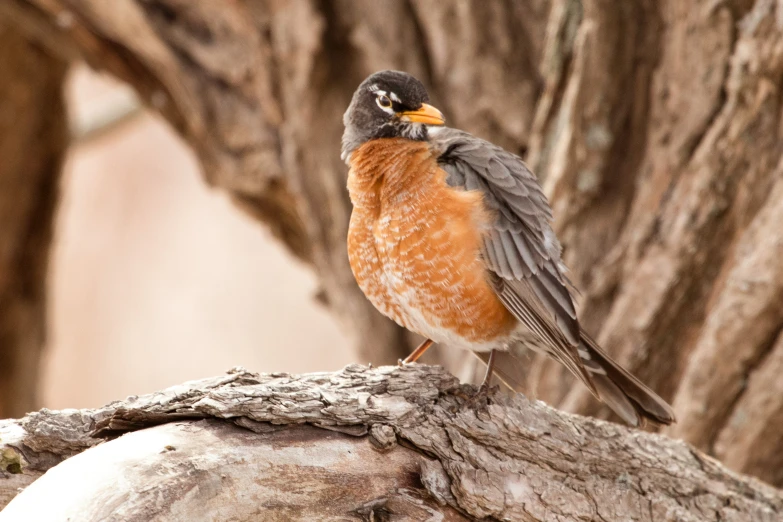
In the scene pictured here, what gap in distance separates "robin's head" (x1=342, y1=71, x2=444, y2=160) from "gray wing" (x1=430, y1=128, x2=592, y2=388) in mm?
133

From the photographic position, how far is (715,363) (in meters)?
4.08

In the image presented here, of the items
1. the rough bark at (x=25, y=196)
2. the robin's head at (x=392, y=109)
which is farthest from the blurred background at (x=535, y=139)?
the robin's head at (x=392, y=109)

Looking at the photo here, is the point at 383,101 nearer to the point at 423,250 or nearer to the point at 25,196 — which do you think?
the point at 423,250

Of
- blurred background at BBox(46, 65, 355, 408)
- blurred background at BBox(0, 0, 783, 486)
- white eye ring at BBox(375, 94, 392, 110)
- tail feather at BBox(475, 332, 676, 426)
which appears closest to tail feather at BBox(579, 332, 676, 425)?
tail feather at BBox(475, 332, 676, 426)

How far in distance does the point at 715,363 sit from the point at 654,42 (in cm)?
161

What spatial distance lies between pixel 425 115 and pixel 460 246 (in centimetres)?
64

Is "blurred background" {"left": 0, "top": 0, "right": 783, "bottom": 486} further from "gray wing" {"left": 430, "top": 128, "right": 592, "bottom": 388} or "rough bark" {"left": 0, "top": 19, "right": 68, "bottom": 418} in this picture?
"gray wing" {"left": 430, "top": 128, "right": 592, "bottom": 388}

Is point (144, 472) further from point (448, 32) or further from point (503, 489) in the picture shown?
point (448, 32)

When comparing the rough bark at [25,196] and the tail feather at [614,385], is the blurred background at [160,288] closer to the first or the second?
the rough bark at [25,196]

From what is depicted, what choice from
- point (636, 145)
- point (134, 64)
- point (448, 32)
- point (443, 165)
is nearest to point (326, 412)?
point (443, 165)

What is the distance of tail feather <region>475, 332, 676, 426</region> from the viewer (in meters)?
3.54

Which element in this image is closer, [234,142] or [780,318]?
[780,318]

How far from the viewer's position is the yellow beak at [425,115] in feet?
11.7

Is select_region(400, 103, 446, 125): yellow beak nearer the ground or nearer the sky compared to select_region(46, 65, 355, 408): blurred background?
nearer the sky
